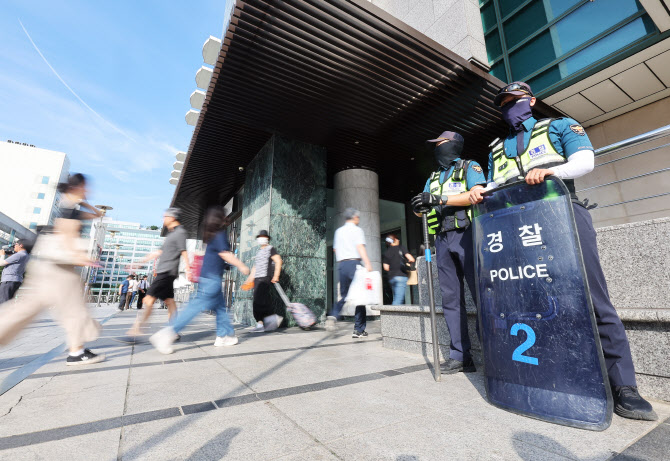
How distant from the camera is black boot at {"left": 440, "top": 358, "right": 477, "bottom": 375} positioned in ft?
8.78

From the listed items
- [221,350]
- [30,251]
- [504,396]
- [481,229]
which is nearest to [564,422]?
[504,396]

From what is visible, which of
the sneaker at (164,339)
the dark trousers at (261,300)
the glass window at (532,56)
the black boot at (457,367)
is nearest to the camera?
the black boot at (457,367)

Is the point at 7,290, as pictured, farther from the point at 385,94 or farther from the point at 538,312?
the point at 538,312

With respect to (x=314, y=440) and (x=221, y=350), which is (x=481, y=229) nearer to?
(x=314, y=440)

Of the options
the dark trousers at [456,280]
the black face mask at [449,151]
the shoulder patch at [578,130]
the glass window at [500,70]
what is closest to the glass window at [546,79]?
the glass window at [500,70]

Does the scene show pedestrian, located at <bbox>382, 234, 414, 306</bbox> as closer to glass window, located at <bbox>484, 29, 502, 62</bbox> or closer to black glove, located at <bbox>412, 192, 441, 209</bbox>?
black glove, located at <bbox>412, 192, 441, 209</bbox>

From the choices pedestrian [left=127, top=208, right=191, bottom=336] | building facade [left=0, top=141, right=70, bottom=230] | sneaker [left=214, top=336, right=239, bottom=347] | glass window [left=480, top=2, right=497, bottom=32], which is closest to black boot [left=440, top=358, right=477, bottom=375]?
sneaker [left=214, top=336, right=239, bottom=347]

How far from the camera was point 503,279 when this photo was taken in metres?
1.99

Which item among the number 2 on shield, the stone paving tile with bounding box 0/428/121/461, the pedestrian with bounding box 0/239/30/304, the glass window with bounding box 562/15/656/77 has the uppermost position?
the glass window with bounding box 562/15/656/77

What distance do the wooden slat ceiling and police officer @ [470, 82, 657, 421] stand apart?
3545 mm

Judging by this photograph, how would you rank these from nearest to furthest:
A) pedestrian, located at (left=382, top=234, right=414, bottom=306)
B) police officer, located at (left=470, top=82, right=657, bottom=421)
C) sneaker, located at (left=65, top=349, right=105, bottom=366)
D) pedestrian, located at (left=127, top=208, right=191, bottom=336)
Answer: police officer, located at (left=470, top=82, right=657, bottom=421) < sneaker, located at (left=65, top=349, right=105, bottom=366) < pedestrian, located at (left=127, top=208, right=191, bottom=336) < pedestrian, located at (left=382, top=234, right=414, bottom=306)

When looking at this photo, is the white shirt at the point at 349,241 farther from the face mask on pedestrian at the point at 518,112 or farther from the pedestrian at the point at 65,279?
the pedestrian at the point at 65,279

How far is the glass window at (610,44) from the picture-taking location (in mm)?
5492

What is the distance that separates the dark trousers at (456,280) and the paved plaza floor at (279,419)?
11.3 inches
